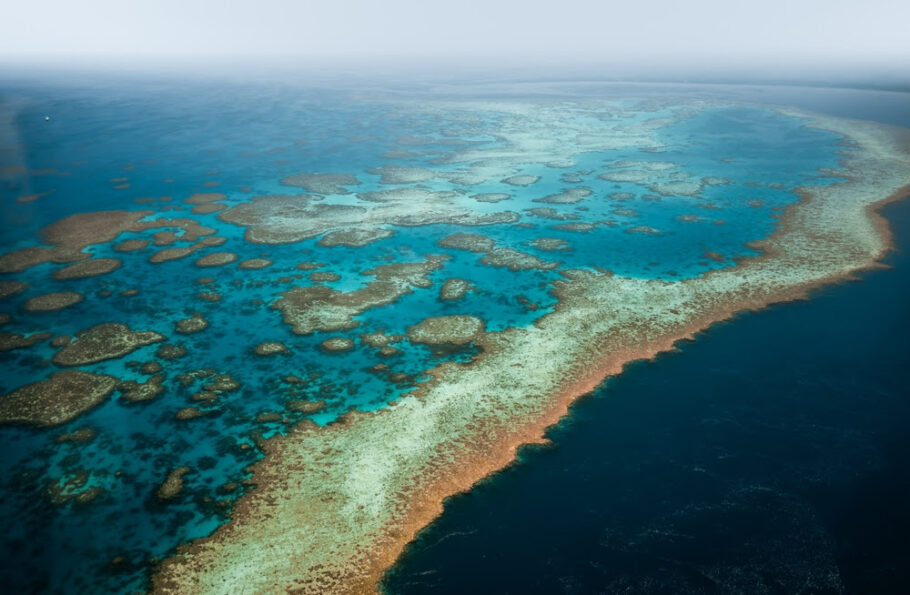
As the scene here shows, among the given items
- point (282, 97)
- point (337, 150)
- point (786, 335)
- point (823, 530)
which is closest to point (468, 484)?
point (823, 530)

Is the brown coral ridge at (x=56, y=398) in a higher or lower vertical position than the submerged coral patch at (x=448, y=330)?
lower

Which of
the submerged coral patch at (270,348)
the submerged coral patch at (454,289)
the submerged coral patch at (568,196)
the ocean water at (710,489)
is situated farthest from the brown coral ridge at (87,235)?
the ocean water at (710,489)

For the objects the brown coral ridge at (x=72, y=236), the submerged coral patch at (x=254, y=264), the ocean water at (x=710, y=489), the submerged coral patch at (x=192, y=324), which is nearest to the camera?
the ocean water at (x=710, y=489)

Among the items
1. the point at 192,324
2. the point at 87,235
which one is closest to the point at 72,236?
the point at 87,235

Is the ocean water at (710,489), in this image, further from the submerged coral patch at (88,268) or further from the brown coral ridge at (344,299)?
the submerged coral patch at (88,268)

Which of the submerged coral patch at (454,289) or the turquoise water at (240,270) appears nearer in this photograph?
the turquoise water at (240,270)

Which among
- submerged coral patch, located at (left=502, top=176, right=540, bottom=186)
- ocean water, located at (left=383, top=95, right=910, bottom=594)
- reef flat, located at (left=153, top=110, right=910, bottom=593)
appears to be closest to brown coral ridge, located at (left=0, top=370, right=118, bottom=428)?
reef flat, located at (left=153, top=110, right=910, bottom=593)

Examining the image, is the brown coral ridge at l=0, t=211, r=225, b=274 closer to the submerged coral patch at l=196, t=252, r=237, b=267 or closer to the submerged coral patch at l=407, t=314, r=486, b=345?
the submerged coral patch at l=196, t=252, r=237, b=267
